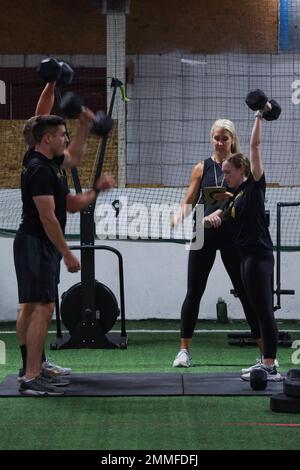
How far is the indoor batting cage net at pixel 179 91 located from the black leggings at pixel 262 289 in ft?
12.5

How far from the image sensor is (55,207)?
5.75 meters

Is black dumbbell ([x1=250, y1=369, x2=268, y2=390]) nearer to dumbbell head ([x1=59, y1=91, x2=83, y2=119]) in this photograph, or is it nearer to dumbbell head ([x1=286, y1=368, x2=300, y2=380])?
dumbbell head ([x1=286, y1=368, x2=300, y2=380])

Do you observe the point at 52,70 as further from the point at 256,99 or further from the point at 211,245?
the point at 211,245

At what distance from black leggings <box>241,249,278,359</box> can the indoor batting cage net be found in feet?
12.5

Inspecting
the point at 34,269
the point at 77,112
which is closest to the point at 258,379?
the point at 34,269

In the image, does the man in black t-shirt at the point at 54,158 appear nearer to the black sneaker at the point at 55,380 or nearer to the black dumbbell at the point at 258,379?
the black sneaker at the point at 55,380

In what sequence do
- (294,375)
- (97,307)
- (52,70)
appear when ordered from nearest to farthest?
(294,375)
(52,70)
(97,307)

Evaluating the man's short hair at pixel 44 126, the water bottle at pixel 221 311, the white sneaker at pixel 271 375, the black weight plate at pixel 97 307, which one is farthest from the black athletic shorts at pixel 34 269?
the water bottle at pixel 221 311

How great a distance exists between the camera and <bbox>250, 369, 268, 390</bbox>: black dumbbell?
564 cm

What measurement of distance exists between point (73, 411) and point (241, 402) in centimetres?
88

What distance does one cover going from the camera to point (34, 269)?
18.4 ft

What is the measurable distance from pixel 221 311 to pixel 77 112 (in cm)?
385

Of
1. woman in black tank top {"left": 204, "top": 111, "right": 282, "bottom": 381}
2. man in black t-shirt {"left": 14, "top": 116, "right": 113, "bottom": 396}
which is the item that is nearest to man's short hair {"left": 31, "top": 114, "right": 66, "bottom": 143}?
man in black t-shirt {"left": 14, "top": 116, "right": 113, "bottom": 396}
